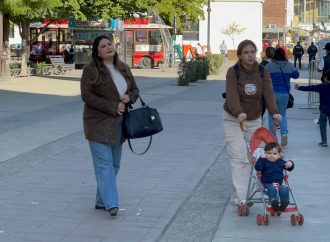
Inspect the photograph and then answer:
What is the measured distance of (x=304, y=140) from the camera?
13.3 m

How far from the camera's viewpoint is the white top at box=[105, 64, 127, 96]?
7.35 m

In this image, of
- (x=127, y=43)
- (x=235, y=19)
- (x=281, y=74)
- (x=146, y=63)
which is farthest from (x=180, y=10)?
(x=281, y=74)

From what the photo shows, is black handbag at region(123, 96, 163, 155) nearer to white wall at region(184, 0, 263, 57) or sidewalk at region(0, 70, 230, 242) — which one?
sidewalk at region(0, 70, 230, 242)

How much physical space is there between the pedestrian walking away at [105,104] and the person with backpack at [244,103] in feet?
3.34

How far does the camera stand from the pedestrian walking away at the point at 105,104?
7266 millimetres

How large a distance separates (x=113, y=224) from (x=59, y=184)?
2.07 m

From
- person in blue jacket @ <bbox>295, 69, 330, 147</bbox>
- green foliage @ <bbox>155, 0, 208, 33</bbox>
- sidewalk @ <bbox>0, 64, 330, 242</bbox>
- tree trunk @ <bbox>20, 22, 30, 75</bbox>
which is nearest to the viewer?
sidewalk @ <bbox>0, 64, 330, 242</bbox>

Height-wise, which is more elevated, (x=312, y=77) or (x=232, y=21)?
(x=232, y=21)

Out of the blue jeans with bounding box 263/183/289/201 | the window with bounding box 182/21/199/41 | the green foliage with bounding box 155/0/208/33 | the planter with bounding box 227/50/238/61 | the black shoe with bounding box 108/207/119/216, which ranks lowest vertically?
the black shoe with bounding box 108/207/119/216

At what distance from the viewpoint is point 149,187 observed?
357 inches

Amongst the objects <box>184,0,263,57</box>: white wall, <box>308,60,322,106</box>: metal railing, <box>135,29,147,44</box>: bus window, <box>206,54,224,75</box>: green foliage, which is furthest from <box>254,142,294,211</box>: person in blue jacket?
<box>184,0,263,57</box>: white wall

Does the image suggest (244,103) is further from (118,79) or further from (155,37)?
(155,37)

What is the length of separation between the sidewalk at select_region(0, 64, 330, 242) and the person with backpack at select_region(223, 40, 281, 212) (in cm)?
44

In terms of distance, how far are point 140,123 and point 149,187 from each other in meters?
1.88
